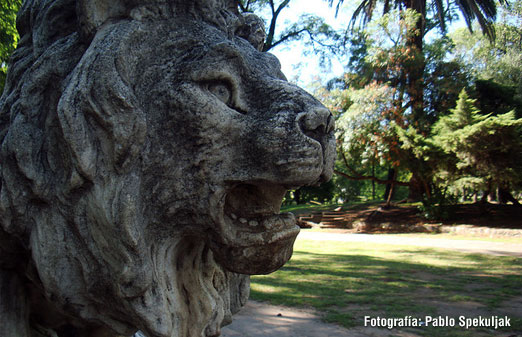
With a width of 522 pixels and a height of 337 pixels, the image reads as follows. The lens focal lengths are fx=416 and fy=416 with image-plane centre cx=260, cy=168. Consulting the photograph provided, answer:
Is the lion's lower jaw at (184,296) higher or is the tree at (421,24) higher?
the tree at (421,24)

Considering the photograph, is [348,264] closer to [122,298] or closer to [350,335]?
[350,335]

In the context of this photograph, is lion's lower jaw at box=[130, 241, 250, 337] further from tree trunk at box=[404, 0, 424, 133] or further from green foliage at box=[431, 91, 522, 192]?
tree trunk at box=[404, 0, 424, 133]

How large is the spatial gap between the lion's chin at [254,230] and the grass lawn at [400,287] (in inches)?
115

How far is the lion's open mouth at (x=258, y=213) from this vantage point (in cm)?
126

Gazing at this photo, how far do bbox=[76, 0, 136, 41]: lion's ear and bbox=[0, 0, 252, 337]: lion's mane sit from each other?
0.01 metres

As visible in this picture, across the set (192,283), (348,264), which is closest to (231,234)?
(192,283)

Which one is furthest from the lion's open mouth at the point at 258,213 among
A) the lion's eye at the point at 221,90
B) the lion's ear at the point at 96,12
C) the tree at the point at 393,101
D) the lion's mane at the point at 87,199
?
the tree at the point at 393,101

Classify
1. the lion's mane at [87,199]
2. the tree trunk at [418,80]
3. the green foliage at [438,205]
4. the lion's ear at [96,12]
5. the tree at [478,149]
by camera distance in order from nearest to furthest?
the lion's mane at [87,199], the lion's ear at [96,12], the tree at [478,149], the green foliage at [438,205], the tree trunk at [418,80]

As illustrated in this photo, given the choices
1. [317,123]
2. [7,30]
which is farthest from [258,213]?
[7,30]

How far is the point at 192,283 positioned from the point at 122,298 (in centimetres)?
23

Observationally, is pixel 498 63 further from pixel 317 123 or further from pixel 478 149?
pixel 317 123

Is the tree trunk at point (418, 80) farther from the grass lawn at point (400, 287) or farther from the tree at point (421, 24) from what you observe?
the grass lawn at point (400, 287)

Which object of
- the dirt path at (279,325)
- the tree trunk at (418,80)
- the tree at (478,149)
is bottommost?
the dirt path at (279,325)

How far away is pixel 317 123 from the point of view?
126 cm
